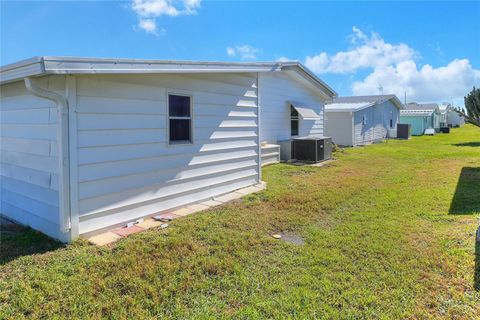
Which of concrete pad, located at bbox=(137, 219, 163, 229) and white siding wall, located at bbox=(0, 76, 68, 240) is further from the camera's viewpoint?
concrete pad, located at bbox=(137, 219, 163, 229)

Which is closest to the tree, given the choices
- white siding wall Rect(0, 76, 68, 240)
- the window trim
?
the window trim

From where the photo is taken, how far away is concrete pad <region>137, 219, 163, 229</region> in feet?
15.9

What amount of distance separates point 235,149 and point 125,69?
3.35 meters

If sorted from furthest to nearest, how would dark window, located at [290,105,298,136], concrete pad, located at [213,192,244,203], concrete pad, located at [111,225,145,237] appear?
dark window, located at [290,105,298,136] < concrete pad, located at [213,192,244,203] < concrete pad, located at [111,225,145,237]

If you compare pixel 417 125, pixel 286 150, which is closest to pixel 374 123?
pixel 286 150

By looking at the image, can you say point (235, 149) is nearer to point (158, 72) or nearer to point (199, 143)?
point (199, 143)

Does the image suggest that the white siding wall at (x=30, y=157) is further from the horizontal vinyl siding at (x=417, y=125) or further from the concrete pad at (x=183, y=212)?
the horizontal vinyl siding at (x=417, y=125)

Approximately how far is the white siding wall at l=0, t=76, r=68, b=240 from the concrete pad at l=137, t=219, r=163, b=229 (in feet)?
3.54

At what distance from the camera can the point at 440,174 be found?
30.4ft

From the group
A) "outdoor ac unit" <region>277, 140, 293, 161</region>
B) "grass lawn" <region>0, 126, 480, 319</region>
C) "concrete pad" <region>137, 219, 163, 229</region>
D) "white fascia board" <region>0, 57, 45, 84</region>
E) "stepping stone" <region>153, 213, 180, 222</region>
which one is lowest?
"grass lawn" <region>0, 126, 480, 319</region>

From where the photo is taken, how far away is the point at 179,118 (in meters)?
5.75

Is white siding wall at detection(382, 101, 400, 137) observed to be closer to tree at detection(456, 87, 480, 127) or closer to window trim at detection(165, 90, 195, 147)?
tree at detection(456, 87, 480, 127)

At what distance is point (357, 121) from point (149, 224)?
17647 millimetres

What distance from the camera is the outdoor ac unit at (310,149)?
39.6 feet
